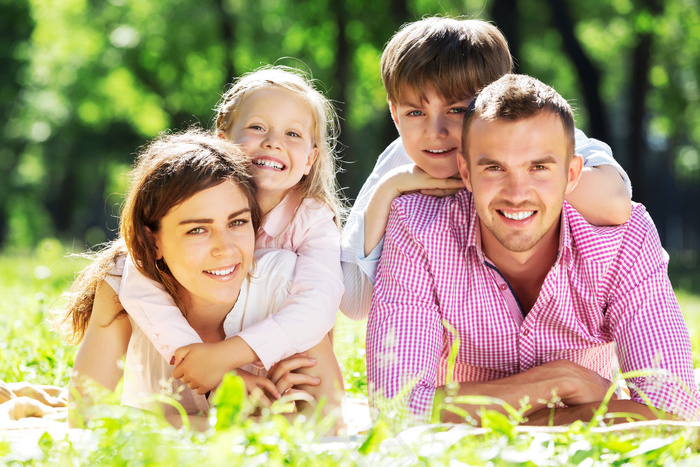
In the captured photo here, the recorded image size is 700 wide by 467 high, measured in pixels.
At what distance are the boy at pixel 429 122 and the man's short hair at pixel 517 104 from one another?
0.29m

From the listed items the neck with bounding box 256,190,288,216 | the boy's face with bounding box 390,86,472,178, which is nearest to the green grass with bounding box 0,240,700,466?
the boy's face with bounding box 390,86,472,178

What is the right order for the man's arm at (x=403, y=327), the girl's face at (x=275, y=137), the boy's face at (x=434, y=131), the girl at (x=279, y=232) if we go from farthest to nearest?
the girl's face at (x=275, y=137) → the boy's face at (x=434, y=131) → the girl at (x=279, y=232) → the man's arm at (x=403, y=327)

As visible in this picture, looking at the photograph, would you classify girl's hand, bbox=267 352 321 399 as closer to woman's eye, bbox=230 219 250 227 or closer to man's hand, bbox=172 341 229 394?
man's hand, bbox=172 341 229 394

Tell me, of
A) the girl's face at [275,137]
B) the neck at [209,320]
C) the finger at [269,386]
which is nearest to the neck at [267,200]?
the girl's face at [275,137]

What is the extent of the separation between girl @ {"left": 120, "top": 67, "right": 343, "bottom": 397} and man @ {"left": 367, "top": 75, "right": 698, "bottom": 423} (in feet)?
0.92

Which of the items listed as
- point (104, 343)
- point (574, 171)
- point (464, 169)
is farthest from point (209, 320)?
point (574, 171)

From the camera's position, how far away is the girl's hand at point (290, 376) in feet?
10.6

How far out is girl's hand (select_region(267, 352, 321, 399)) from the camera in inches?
127

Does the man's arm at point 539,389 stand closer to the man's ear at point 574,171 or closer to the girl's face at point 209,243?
the man's ear at point 574,171

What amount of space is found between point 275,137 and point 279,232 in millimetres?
446

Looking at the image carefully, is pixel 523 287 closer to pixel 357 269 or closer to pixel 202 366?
pixel 357 269

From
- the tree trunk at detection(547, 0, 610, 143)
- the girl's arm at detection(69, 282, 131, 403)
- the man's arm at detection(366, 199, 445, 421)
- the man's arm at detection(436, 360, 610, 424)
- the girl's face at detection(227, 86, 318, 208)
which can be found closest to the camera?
the man's arm at detection(436, 360, 610, 424)

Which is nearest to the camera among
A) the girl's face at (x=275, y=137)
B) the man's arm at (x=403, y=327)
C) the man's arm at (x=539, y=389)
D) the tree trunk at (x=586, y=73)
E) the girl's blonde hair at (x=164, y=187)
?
the man's arm at (x=539, y=389)

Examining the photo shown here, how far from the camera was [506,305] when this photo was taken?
334cm
